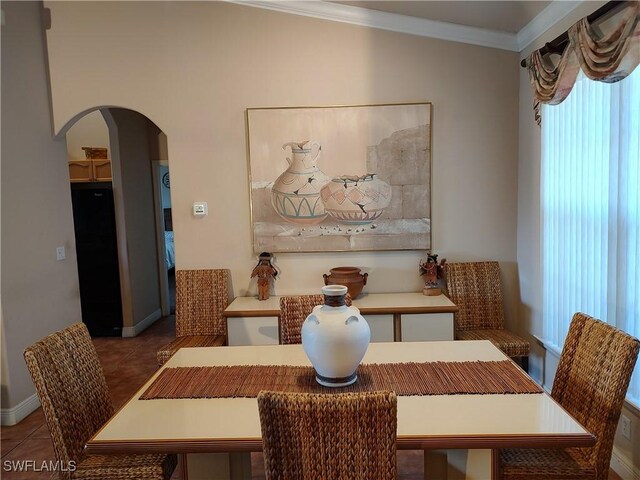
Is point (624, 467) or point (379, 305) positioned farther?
point (379, 305)

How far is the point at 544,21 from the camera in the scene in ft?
9.51

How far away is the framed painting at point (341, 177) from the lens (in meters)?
3.46

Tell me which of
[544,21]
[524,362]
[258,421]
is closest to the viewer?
[258,421]

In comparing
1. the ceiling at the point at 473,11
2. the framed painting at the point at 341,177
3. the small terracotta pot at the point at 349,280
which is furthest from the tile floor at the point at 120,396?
the ceiling at the point at 473,11

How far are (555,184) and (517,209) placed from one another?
0.62 m

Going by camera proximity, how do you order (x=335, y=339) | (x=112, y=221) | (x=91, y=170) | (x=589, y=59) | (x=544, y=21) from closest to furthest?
1. (x=335, y=339)
2. (x=589, y=59)
3. (x=544, y=21)
4. (x=112, y=221)
5. (x=91, y=170)

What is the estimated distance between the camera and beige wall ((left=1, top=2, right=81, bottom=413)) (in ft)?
10.1

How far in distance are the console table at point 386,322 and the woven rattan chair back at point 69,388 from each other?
1.18 meters

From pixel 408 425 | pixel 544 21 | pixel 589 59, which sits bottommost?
pixel 408 425

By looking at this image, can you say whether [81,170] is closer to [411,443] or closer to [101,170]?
[101,170]

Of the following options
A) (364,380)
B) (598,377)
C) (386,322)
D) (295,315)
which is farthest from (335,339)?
(386,322)

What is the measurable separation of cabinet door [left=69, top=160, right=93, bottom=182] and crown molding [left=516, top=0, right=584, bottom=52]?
4.28m

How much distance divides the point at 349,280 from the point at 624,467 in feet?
6.10

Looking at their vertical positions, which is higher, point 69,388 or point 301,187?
point 301,187
